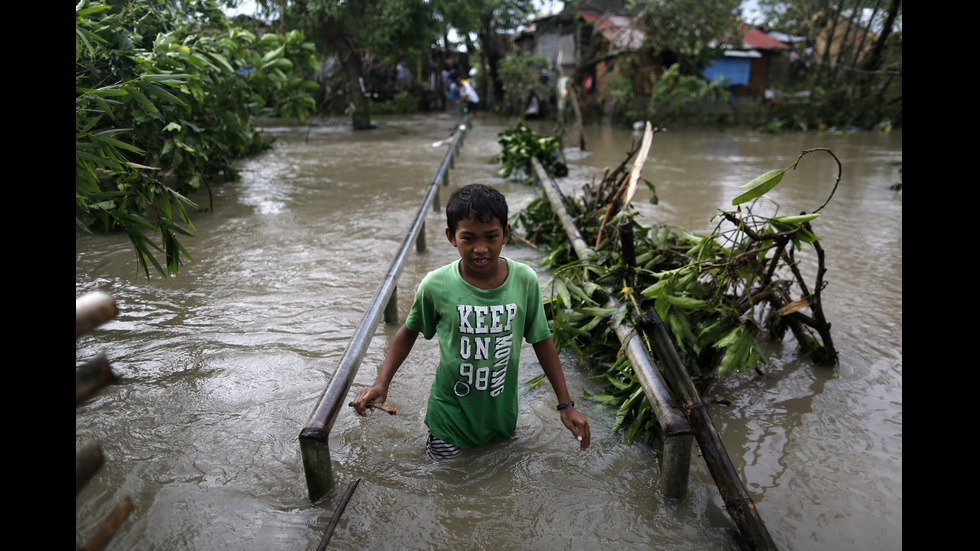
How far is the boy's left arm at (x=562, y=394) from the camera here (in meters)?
2.24

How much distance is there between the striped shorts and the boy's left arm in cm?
50

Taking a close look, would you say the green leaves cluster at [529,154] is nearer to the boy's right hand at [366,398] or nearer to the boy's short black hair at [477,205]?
the boy's short black hair at [477,205]

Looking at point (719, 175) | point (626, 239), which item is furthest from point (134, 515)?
point (719, 175)

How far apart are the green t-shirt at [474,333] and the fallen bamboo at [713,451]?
587mm

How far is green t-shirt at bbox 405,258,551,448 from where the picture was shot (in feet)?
7.31

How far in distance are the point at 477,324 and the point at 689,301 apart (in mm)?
1196

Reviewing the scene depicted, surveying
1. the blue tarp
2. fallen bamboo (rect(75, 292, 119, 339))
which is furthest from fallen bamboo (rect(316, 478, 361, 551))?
the blue tarp

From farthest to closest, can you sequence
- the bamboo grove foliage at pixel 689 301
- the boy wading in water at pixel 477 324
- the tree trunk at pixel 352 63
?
the tree trunk at pixel 352 63, the bamboo grove foliage at pixel 689 301, the boy wading in water at pixel 477 324

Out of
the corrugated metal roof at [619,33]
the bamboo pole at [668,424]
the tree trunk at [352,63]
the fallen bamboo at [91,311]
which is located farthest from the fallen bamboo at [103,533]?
Answer: the corrugated metal roof at [619,33]

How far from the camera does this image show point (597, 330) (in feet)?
11.3

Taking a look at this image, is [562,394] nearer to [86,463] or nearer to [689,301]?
[689,301]

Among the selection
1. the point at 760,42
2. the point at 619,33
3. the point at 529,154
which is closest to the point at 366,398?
the point at 529,154

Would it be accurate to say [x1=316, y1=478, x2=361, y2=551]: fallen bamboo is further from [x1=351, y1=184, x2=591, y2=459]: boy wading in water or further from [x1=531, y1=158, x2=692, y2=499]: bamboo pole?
[x1=531, y1=158, x2=692, y2=499]: bamboo pole

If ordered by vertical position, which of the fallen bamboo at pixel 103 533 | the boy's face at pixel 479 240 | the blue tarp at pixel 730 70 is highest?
the blue tarp at pixel 730 70
